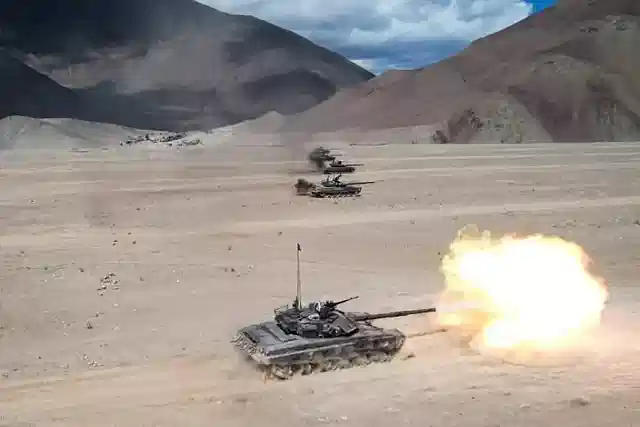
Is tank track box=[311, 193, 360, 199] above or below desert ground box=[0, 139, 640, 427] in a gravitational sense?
above

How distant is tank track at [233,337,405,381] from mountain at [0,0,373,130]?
8561 centimetres

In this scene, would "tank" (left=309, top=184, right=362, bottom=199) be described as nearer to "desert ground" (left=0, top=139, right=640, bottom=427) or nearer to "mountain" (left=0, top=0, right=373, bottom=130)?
"desert ground" (left=0, top=139, right=640, bottom=427)

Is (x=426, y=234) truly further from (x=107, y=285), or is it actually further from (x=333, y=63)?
(x=333, y=63)

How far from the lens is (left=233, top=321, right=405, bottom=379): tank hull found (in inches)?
550

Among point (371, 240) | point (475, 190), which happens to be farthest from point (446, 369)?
point (475, 190)

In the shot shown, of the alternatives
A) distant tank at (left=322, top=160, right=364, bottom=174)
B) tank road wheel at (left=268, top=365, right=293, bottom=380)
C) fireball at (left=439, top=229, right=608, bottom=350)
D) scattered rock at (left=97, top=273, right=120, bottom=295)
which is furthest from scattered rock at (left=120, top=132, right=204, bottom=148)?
tank road wheel at (left=268, top=365, right=293, bottom=380)

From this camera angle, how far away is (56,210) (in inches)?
1231

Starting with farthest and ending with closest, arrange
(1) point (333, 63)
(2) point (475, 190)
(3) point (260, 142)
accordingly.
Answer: (1) point (333, 63) < (3) point (260, 142) < (2) point (475, 190)

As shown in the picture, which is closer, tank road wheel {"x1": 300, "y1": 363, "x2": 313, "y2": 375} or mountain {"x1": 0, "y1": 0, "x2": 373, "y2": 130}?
tank road wheel {"x1": 300, "y1": 363, "x2": 313, "y2": 375}

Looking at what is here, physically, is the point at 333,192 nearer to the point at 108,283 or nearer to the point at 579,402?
the point at 108,283

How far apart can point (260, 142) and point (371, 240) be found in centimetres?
4359

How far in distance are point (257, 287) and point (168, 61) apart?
359ft

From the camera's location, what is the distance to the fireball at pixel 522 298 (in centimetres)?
1634

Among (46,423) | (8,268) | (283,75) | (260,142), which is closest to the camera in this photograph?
(46,423)
